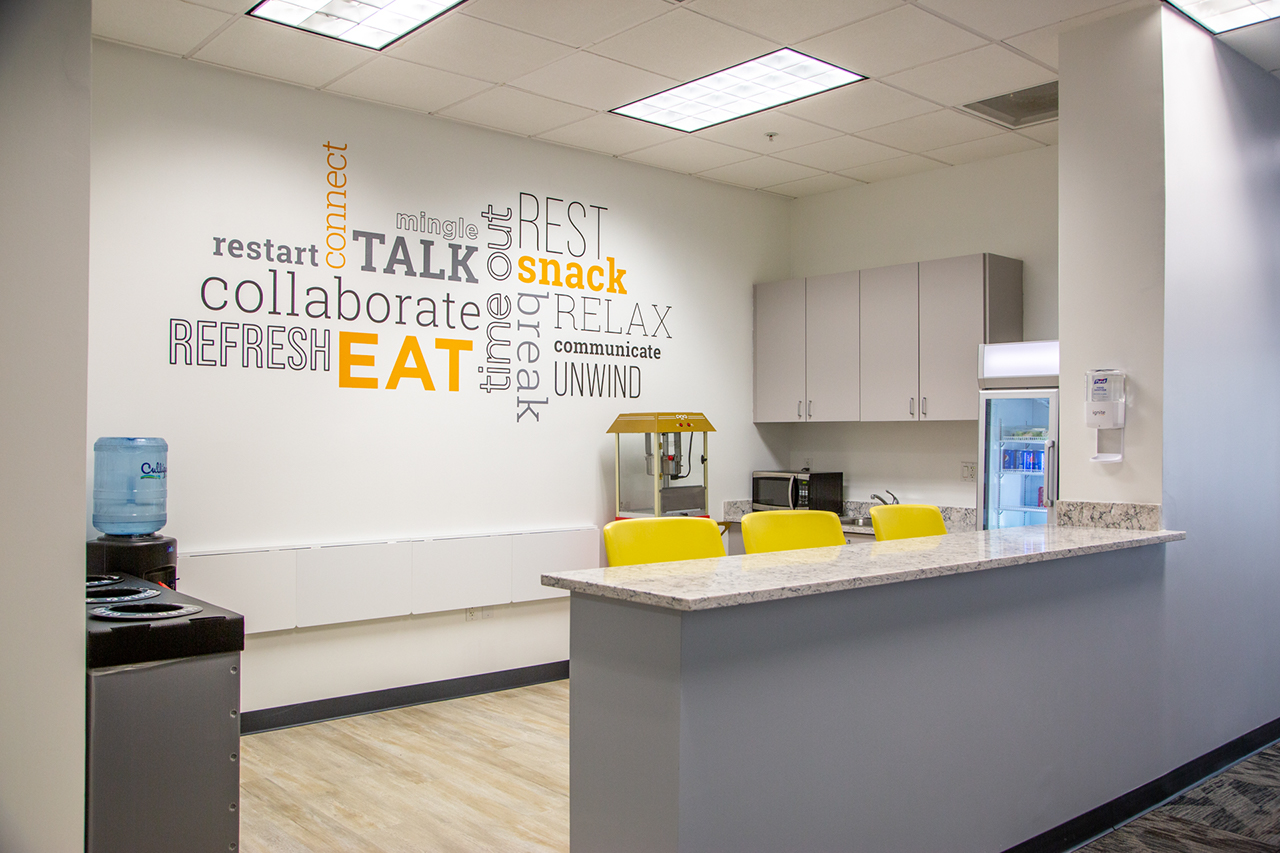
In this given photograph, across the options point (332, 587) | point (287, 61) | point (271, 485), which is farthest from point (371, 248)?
point (332, 587)

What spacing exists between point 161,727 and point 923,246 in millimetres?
4837

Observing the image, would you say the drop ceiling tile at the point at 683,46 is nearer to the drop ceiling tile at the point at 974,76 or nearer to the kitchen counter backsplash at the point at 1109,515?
the drop ceiling tile at the point at 974,76

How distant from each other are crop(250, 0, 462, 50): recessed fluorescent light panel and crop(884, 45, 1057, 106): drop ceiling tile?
6.46 feet

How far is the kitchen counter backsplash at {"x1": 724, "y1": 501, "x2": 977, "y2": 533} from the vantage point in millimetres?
5496

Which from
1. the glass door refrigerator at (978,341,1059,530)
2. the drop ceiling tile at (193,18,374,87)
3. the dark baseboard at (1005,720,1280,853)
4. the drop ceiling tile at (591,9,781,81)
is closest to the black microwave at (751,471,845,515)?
the glass door refrigerator at (978,341,1059,530)

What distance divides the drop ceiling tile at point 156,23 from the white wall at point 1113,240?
3.21 m

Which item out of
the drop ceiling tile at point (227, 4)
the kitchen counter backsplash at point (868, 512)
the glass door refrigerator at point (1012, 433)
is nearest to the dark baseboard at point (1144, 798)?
the glass door refrigerator at point (1012, 433)

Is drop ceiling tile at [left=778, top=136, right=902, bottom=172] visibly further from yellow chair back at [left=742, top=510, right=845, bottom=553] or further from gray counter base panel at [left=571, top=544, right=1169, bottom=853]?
gray counter base panel at [left=571, top=544, right=1169, bottom=853]

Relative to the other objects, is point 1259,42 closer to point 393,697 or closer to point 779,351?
point 779,351

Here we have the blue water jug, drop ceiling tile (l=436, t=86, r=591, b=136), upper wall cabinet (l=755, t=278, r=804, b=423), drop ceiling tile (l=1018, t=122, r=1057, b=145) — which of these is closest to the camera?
the blue water jug

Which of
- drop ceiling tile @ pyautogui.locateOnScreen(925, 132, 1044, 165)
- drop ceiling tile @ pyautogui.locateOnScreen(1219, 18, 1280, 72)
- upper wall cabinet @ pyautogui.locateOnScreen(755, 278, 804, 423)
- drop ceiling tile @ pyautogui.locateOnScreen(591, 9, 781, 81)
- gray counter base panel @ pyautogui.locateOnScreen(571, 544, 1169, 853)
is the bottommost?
gray counter base panel @ pyautogui.locateOnScreen(571, 544, 1169, 853)

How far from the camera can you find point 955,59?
4.01 meters

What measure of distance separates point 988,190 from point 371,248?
11.1 feet

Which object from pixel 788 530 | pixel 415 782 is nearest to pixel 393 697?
pixel 415 782
